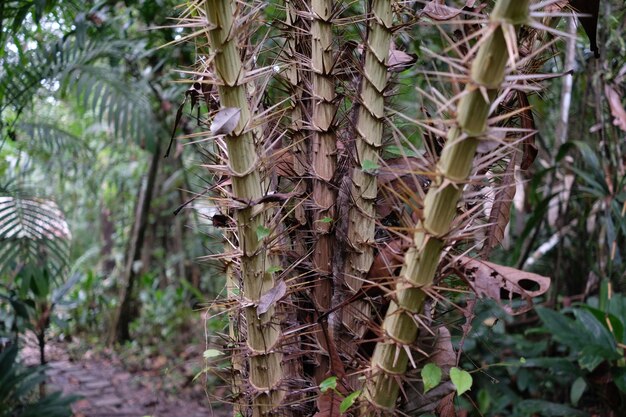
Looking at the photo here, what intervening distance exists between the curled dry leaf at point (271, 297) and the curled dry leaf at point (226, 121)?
0.23 m

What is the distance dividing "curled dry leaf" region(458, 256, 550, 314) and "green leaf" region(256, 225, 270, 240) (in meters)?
0.26

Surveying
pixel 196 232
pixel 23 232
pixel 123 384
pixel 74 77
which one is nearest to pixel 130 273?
pixel 123 384

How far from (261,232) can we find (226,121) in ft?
Result: 0.56

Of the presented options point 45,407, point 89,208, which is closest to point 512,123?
point 45,407

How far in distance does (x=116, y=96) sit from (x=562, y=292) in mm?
2529

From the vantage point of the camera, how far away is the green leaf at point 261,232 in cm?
77

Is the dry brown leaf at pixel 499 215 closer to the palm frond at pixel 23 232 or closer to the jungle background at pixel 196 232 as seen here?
the jungle background at pixel 196 232

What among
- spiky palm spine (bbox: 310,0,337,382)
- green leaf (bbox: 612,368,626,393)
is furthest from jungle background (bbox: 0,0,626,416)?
spiky palm spine (bbox: 310,0,337,382)

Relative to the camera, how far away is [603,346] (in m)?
1.93

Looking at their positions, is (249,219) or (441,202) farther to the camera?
(249,219)

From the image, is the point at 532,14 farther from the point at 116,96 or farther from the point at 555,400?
the point at 555,400

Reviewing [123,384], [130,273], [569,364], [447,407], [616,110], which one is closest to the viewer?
[447,407]

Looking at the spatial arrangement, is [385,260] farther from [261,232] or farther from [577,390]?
[577,390]

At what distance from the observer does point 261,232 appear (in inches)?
30.5
